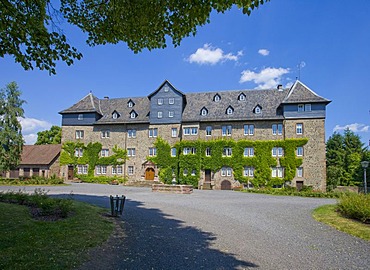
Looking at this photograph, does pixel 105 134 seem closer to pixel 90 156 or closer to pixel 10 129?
pixel 90 156

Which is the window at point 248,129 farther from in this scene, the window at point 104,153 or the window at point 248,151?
the window at point 104,153

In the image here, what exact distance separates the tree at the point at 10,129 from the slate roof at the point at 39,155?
7185 mm

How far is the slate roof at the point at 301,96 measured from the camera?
35.9 meters

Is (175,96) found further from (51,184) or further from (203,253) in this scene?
(203,253)

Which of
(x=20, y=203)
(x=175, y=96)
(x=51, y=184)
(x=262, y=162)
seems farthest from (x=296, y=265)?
(x=175, y=96)

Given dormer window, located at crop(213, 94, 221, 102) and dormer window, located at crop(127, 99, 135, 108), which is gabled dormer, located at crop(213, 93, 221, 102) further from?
dormer window, located at crop(127, 99, 135, 108)

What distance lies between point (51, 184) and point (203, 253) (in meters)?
31.7

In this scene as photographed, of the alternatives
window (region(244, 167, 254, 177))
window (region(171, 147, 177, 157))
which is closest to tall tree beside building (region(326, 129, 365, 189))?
window (region(244, 167, 254, 177))

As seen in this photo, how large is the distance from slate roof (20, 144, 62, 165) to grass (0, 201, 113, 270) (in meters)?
37.0

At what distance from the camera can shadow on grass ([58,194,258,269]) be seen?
246 inches

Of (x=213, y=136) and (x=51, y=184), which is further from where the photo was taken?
→ (x=213, y=136)

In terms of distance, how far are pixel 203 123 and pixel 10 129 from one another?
26.3m

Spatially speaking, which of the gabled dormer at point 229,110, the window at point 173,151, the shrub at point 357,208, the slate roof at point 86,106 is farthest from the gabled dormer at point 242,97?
the shrub at point 357,208

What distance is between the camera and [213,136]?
3912 cm
